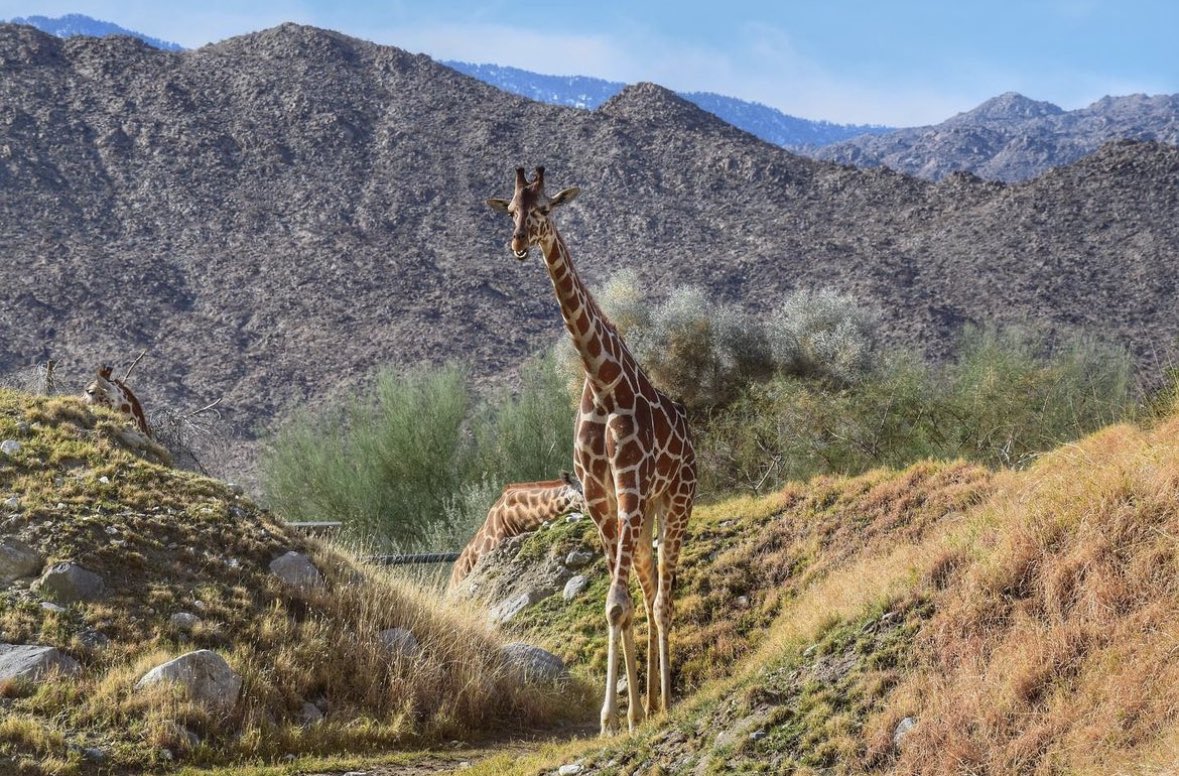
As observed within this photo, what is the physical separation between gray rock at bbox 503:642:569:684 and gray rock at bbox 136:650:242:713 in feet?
9.18

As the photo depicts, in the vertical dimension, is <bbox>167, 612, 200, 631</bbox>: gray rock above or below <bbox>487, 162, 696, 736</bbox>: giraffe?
below

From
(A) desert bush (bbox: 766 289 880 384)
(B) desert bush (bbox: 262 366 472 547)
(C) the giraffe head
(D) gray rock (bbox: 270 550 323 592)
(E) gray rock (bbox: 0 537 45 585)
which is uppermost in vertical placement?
(C) the giraffe head

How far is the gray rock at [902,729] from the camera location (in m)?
6.39

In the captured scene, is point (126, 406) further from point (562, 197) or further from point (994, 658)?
point (994, 658)

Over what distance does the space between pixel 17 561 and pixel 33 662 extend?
1.36 meters

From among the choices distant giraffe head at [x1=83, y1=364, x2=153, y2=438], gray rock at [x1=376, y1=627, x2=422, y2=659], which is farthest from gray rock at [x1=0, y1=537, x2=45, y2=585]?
distant giraffe head at [x1=83, y1=364, x2=153, y2=438]

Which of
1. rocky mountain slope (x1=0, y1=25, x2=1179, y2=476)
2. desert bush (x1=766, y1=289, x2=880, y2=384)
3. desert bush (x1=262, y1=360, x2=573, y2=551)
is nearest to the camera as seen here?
desert bush (x1=766, y1=289, x2=880, y2=384)

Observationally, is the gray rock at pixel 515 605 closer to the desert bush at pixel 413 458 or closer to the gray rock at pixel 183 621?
the gray rock at pixel 183 621

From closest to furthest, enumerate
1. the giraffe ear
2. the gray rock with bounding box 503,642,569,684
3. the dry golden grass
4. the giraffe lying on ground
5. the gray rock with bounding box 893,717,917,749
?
the dry golden grass < the gray rock with bounding box 893,717,917,749 < the giraffe ear < the gray rock with bounding box 503,642,569,684 < the giraffe lying on ground

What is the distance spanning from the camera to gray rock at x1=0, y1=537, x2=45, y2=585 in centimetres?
971

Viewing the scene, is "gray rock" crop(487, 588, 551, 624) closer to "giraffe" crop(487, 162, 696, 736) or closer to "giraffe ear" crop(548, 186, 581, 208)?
"giraffe" crop(487, 162, 696, 736)

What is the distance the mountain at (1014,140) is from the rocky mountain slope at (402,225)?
6262 cm

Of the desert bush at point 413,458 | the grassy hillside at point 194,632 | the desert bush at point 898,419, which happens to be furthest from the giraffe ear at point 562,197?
the desert bush at point 413,458

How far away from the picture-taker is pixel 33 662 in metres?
8.71
